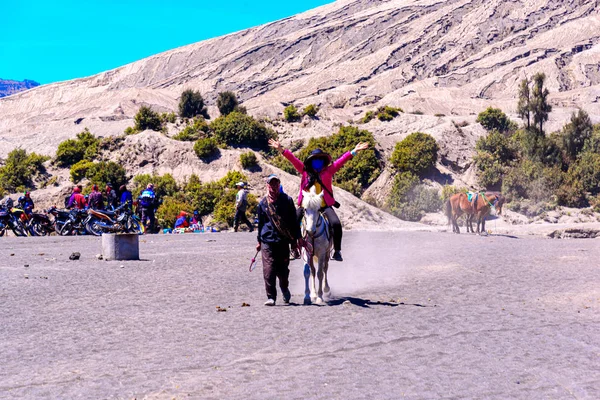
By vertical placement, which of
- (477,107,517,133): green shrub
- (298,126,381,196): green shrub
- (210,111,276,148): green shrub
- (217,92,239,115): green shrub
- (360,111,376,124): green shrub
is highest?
(217,92,239,115): green shrub

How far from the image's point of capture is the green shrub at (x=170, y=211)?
3628cm

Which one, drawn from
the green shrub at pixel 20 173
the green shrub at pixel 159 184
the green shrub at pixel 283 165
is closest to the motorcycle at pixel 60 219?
the green shrub at pixel 159 184

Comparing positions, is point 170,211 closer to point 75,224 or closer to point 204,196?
point 204,196

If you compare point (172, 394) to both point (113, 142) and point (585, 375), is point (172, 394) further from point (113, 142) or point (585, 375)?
point (113, 142)

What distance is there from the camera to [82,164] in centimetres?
4612

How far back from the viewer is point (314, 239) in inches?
423

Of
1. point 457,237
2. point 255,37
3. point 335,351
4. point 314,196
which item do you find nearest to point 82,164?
point 457,237

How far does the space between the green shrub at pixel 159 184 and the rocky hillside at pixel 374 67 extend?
119ft

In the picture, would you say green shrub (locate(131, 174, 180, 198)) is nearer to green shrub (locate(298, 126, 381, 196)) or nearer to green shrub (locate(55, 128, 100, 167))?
green shrub (locate(55, 128, 100, 167))

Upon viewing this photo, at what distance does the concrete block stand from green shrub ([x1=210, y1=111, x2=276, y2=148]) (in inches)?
1341

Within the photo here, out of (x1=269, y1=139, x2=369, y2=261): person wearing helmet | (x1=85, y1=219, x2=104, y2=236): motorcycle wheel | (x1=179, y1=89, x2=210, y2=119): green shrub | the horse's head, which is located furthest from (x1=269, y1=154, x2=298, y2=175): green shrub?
the horse's head

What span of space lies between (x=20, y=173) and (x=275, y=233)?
1597 inches

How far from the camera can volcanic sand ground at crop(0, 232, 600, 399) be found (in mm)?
6344

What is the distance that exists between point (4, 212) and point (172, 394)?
2394cm
